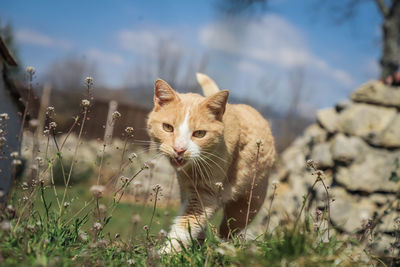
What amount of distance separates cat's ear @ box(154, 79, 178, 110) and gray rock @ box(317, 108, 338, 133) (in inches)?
188

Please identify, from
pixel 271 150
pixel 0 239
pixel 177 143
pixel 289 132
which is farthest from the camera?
pixel 289 132

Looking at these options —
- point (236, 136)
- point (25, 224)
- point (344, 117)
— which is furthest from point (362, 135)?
point (25, 224)

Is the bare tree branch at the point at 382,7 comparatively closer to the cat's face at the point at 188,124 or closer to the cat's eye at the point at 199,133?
the cat's face at the point at 188,124

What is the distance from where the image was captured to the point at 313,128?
8.01 metres

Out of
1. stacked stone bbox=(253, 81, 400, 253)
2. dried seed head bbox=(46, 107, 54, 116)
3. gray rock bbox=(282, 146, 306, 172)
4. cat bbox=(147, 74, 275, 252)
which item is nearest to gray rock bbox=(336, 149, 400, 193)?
stacked stone bbox=(253, 81, 400, 253)

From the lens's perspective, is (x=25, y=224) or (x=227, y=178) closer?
(x=25, y=224)

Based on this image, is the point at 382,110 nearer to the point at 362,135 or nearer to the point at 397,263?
the point at 362,135

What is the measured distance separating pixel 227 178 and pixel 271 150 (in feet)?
2.83

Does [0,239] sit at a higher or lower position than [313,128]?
lower

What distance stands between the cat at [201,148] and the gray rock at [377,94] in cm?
448

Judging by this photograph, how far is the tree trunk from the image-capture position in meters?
9.97

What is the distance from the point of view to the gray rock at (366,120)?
6469mm

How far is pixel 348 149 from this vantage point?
6328 mm

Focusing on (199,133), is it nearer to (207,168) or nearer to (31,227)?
(207,168)
